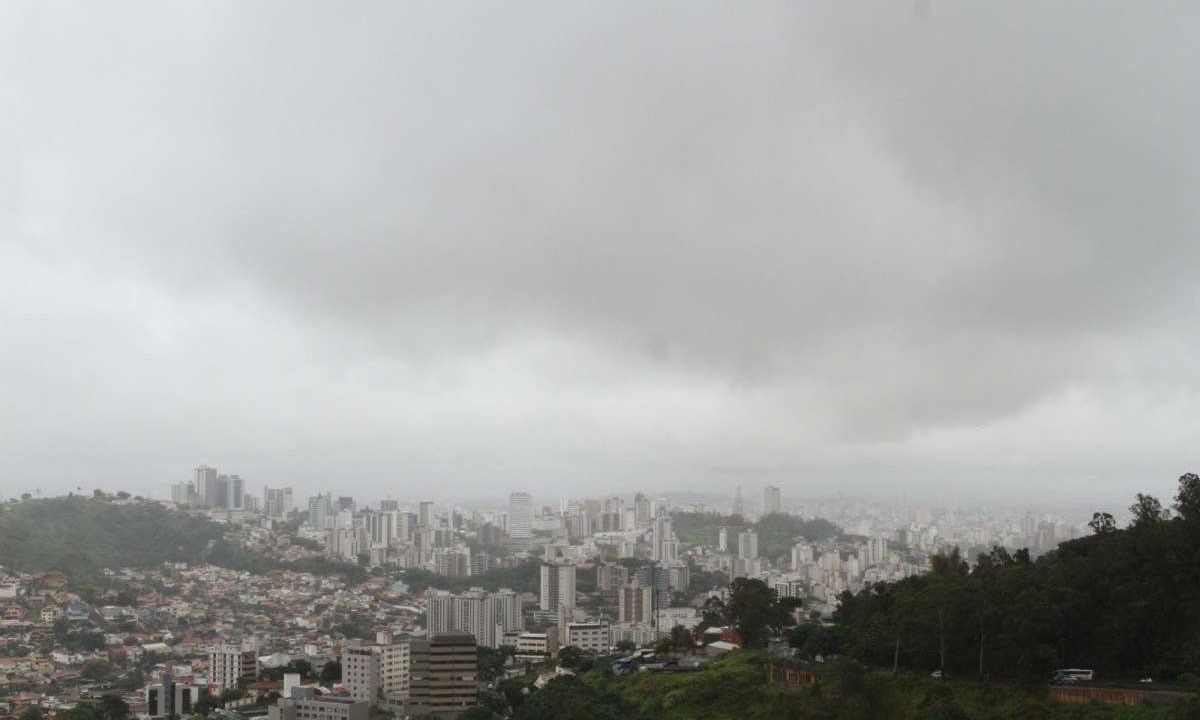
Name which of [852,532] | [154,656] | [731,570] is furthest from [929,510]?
[154,656]

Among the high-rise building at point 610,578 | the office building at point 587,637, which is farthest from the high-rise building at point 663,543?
the office building at point 587,637

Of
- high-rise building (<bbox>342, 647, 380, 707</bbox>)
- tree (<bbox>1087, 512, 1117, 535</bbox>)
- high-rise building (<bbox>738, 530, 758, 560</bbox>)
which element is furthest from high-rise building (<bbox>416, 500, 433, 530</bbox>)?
tree (<bbox>1087, 512, 1117, 535</bbox>)

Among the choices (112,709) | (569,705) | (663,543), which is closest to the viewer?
(569,705)

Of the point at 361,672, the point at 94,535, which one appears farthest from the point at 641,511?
the point at 361,672

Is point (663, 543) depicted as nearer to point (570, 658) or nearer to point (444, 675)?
point (570, 658)

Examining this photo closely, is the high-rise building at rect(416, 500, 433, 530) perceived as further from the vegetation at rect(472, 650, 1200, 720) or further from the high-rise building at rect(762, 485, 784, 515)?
the vegetation at rect(472, 650, 1200, 720)

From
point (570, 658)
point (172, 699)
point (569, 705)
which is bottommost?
point (172, 699)

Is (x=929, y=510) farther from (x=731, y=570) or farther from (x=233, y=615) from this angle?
(x=233, y=615)
